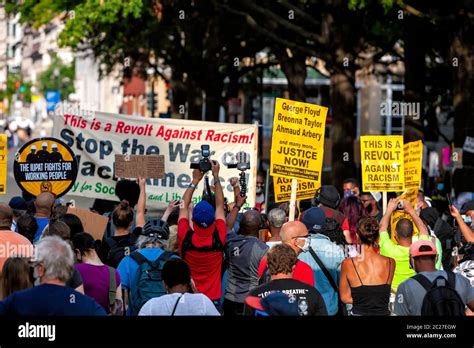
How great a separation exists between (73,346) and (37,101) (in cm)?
12616

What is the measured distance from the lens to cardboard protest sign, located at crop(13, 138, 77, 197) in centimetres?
1346

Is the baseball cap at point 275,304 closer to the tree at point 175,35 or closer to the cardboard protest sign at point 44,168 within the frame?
the cardboard protest sign at point 44,168

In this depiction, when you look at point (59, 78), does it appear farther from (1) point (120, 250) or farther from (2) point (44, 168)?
(1) point (120, 250)

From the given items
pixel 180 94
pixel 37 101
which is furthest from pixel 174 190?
pixel 37 101

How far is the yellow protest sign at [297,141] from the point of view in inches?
512

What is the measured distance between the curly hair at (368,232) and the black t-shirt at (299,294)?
1667 millimetres

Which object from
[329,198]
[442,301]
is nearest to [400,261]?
[442,301]

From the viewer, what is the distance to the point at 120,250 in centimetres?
1053

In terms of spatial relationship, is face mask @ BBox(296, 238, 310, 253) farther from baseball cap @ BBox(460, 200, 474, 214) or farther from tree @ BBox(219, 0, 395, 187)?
tree @ BBox(219, 0, 395, 187)

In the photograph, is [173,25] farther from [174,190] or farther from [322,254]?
[322,254]

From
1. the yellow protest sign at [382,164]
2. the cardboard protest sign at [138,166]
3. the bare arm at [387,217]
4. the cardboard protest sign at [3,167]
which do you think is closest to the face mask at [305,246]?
the bare arm at [387,217]

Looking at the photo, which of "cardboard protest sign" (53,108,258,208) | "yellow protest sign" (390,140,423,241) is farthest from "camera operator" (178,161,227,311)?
"cardboard protest sign" (53,108,258,208)

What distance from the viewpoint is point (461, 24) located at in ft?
74.7

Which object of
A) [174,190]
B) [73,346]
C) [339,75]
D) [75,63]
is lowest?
[73,346]
